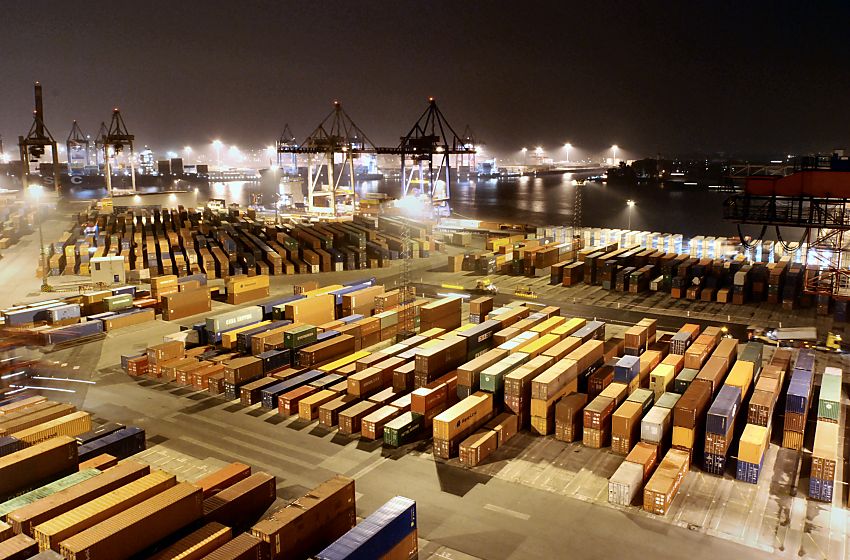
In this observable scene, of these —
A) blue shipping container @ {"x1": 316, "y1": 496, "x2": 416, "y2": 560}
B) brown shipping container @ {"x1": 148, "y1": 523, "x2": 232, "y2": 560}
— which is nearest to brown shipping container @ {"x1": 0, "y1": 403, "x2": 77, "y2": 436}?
brown shipping container @ {"x1": 148, "y1": 523, "x2": 232, "y2": 560}

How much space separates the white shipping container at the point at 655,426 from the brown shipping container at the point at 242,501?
33.2 ft

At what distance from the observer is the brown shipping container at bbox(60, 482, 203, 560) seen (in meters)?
11.0

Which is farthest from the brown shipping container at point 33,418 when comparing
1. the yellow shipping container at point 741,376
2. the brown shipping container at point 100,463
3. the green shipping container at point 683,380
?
the yellow shipping container at point 741,376

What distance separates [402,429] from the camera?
18.7 m

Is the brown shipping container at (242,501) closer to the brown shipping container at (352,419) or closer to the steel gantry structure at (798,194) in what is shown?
the brown shipping container at (352,419)

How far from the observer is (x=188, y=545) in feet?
38.1

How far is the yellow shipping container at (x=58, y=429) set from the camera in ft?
54.9

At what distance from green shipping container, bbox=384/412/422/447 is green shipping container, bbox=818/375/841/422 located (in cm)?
1181

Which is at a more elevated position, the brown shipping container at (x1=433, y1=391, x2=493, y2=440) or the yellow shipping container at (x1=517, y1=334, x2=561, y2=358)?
A: the yellow shipping container at (x1=517, y1=334, x2=561, y2=358)

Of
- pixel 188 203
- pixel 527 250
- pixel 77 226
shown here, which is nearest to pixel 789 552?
pixel 527 250

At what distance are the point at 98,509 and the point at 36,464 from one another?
3795 millimetres

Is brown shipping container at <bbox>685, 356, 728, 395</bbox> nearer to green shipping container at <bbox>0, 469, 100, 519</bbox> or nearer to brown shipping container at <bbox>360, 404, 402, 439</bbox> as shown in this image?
brown shipping container at <bbox>360, 404, 402, 439</bbox>

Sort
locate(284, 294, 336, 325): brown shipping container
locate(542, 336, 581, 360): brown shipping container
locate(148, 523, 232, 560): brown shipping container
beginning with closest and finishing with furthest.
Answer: locate(148, 523, 232, 560): brown shipping container, locate(542, 336, 581, 360): brown shipping container, locate(284, 294, 336, 325): brown shipping container

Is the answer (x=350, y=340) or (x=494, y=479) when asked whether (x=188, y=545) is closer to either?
(x=494, y=479)
